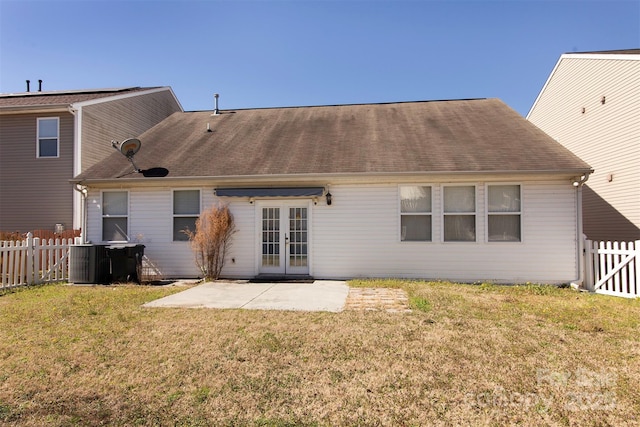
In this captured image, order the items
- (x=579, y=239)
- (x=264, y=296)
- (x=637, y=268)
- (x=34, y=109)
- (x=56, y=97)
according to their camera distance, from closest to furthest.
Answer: (x=264, y=296)
(x=637, y=268)
(x=579, y=239)
(x=34, y=109)
(x=56, y=97)

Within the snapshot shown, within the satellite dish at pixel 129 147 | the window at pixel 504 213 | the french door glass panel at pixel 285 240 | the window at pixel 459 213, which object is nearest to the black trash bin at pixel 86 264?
the satellite dish at pixel 129 147

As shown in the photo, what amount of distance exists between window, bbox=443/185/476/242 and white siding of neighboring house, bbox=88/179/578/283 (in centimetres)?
16

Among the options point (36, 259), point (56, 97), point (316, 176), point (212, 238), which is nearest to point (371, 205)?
point (316, 176)

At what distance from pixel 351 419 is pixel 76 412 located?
2436 millimetres

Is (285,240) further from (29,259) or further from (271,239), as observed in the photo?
(29,259)

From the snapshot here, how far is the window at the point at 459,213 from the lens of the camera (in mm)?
9273

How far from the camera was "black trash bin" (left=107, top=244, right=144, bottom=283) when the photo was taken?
933 cm

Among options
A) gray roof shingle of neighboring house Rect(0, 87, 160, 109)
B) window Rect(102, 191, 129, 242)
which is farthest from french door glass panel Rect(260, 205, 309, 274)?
gray roof shingle of neighboring house Rect(0, 87, 160, 109)

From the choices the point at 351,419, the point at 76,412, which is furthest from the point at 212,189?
the point at 351,419

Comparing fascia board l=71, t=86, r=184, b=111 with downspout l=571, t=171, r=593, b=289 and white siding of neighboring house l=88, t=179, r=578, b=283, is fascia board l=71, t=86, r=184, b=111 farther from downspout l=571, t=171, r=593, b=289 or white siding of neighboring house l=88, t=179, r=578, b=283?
downspout l=571, t=171, r=593, b=289

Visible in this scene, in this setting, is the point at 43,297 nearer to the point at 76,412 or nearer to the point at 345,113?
the point at 76,412

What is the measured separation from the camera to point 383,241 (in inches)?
372

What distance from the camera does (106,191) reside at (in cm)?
1044

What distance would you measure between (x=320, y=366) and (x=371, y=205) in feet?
19.6
